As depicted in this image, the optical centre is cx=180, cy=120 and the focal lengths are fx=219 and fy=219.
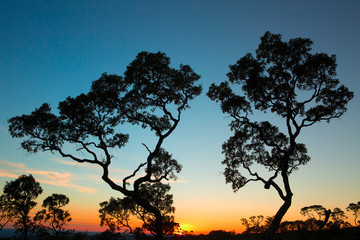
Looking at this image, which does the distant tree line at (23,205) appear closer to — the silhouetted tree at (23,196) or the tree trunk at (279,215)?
the silhouetted tree at (23,196)

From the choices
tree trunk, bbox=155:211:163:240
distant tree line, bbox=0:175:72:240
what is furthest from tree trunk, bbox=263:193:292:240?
distant tree line, bbox=0:175:72:240

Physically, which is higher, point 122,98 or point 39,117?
point 122,98

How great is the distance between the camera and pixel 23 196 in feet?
148

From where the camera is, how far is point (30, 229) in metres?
43.8

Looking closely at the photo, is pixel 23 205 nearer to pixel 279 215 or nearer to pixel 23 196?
pixel 23 196

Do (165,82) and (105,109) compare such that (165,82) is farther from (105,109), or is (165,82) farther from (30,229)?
(30,229)

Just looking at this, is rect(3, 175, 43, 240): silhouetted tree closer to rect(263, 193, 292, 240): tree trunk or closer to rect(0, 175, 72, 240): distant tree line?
rect(0, 175, 72, 240): distant tree line

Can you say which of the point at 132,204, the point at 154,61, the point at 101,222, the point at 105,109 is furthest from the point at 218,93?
the point at 101,222

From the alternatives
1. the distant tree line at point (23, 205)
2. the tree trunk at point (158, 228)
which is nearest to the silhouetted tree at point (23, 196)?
the distant tree line at point (23, 205)

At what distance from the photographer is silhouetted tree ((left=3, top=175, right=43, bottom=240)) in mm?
43781

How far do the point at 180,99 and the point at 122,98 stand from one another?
20.8 ft

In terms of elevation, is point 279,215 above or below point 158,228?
above

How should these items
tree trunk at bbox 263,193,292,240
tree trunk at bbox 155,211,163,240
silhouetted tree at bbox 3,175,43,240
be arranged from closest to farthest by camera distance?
tree trunk at bbox 263,193,292,240 → tree trunk at bbox 155,211,163,240 → silhouetted tree at bbox 3,175,43,240

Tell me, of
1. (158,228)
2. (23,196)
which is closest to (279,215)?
(158,228)
